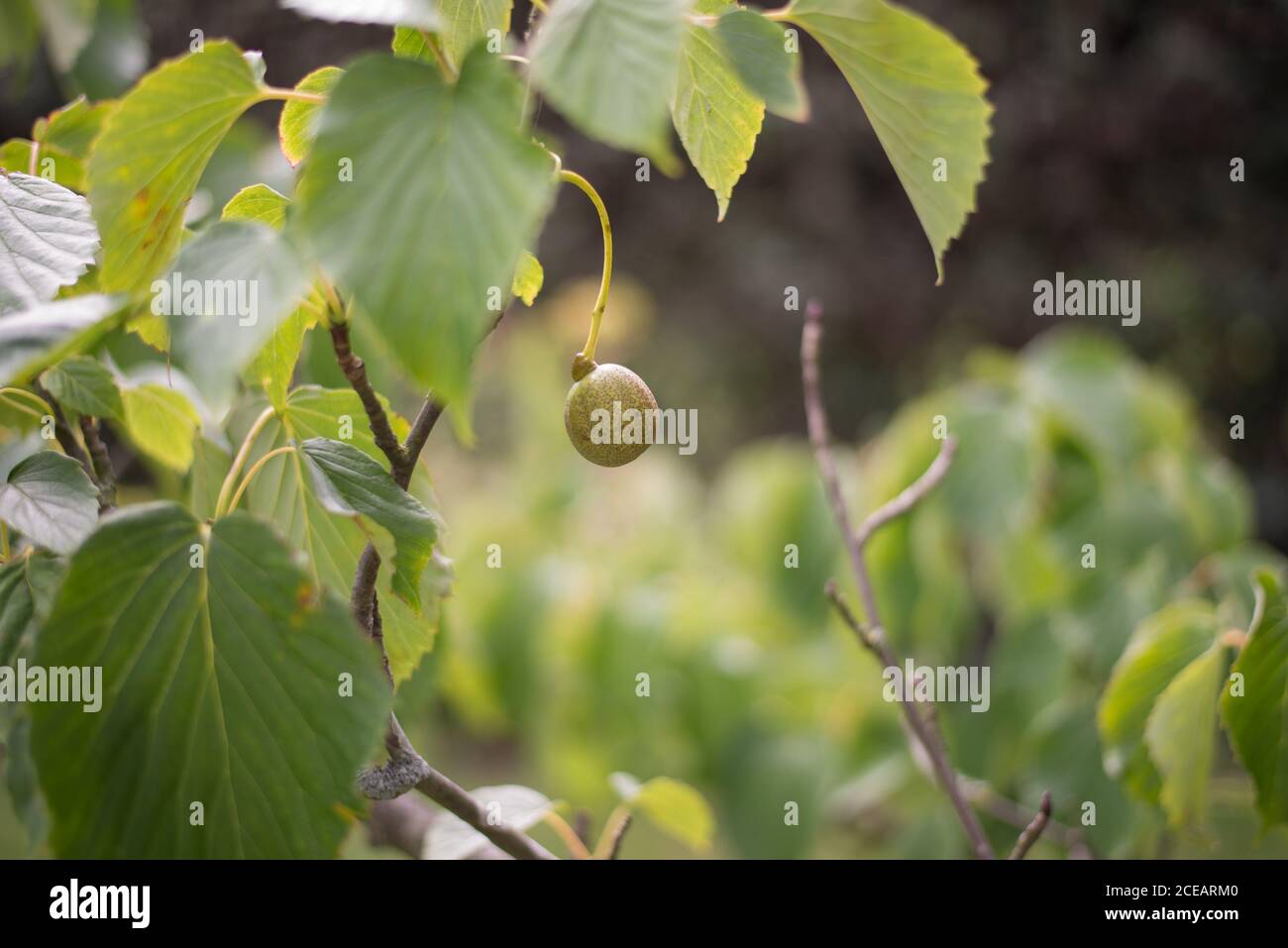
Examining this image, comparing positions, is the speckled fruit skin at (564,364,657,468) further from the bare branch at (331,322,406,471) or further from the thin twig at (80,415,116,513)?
the thin twig at (80,415,116,513)

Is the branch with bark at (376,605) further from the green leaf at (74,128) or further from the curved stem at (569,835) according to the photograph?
the green leaf at (74,128)

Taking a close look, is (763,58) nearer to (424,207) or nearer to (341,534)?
(424,207)

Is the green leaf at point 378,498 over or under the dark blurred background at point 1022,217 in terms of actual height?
under

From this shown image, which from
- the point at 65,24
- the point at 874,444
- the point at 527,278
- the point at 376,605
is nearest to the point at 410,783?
the point at 376,605

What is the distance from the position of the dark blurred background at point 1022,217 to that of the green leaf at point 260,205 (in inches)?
50.9

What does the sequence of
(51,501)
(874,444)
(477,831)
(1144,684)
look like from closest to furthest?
(51,501) → (477,831) → (1144,684) → (874,444)

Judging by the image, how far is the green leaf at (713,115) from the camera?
35 cm

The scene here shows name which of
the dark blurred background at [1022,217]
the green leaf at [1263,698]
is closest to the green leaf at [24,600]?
the green leaf at [1263,698]

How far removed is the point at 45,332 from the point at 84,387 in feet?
0.50

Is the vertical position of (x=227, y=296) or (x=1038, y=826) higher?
(x=227, y=296)

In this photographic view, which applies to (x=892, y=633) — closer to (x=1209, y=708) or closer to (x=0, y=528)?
(x=1209, y=708)

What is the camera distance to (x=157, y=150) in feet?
1.00

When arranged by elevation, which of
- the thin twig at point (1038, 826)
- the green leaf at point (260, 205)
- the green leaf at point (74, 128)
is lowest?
the thin twig at point (1038, 826)
